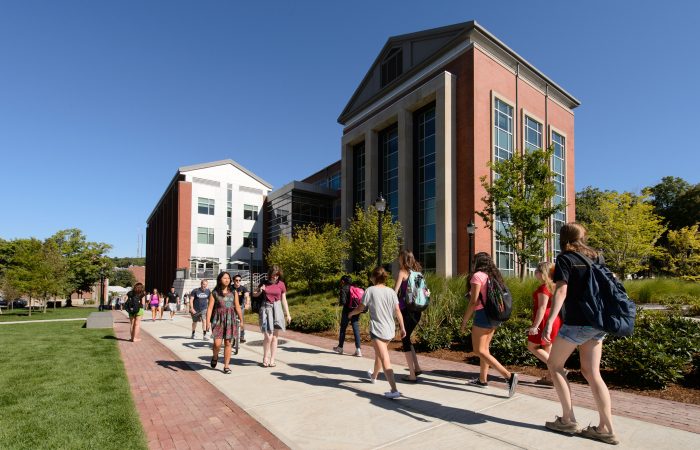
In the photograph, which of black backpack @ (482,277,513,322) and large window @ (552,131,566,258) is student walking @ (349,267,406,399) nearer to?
black backpack @ (482,277,513,322)

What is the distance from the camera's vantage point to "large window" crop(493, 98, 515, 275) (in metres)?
27.1

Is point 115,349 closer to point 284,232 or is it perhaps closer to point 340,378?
point 340,378

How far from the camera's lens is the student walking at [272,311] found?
24.6 ft

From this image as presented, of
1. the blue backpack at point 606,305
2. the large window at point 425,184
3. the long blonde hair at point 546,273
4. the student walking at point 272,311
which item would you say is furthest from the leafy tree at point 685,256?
the blue backpack at point 606,305

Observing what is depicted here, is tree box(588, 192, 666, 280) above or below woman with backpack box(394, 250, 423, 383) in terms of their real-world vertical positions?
above

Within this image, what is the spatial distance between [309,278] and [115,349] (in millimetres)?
20067

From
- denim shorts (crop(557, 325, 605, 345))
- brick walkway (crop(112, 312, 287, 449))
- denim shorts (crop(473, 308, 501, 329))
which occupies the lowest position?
brick walkway (crop(112, 312, 287, 449))

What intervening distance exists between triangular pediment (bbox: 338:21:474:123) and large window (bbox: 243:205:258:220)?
2043 centimetres

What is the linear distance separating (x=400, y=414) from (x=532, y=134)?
31.7 metres

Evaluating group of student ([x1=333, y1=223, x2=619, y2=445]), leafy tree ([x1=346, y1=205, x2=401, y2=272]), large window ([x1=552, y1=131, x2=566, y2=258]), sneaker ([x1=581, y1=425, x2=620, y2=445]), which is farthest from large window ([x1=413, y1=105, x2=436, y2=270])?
sneaker ([x1=581, y1=425, x2=620, y2=445])

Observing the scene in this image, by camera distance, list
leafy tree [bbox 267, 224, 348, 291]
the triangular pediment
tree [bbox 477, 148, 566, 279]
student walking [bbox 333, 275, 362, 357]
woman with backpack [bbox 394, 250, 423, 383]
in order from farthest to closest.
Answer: leafy tree [bbox 267, 224, 348, 291] < the triangular pediment < tree [bbox 477, 148, 566, 279] < student walking [bbox 333, 275, 362, 357] < woman with backpack [bbox 394, 250, 423, 383]

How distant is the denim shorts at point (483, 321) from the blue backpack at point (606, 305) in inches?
68.9

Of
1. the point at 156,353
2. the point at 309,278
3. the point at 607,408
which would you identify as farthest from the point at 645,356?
the point at 309,278

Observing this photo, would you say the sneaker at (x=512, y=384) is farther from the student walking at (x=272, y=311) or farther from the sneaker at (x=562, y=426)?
the student walking at (x=272, y=311)
